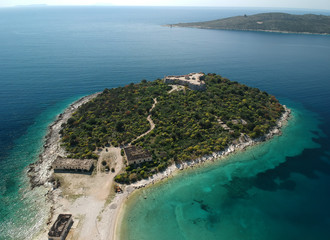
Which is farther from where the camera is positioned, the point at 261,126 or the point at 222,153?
the point at 261,126

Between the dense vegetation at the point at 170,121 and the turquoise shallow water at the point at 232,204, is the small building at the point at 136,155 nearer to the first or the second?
the dense vegetation at the point at 170,121

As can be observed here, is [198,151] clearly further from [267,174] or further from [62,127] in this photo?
[62,127]

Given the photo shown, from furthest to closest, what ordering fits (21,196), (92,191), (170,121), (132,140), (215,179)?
(170,121) < (132,140) < (215,179) < (21,196) < (92,191)

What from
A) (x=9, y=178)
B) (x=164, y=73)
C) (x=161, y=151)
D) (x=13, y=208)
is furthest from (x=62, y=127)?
(x=164, y=73)

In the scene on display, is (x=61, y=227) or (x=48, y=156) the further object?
(x=48, y=156)

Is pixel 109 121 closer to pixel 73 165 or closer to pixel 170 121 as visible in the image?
pixel 170 121

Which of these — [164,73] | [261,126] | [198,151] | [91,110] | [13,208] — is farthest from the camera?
[164,73]

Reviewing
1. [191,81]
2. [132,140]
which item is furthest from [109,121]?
[191,81]
